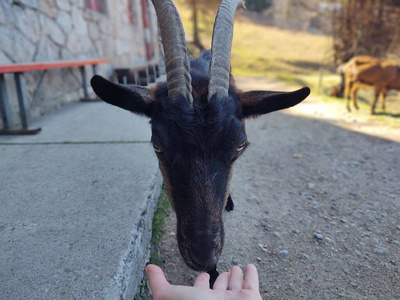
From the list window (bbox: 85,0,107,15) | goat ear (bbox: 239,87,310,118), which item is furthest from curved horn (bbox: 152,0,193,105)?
window (bbox: 85,0,107,15)

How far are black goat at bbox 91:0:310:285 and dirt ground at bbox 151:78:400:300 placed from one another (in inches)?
23.6

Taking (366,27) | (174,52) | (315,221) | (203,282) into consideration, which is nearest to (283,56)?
(366,27)

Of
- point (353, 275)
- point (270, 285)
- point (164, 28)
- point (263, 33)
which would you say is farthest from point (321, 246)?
point (263, 33)

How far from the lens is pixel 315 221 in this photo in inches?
128

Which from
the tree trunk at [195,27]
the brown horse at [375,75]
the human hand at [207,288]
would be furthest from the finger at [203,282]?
the tree trunk at [195,27]

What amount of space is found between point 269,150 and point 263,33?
33.0 meters

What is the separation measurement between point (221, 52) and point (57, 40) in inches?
205

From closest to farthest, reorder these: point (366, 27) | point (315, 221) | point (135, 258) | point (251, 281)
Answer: point (251, 281) → point (135, 258) → point (315, 221) → point (366, 27)

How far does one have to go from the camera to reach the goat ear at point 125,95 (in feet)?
6.93

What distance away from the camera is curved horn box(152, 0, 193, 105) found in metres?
2.15

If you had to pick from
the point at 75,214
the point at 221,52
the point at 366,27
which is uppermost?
the point at 366,27

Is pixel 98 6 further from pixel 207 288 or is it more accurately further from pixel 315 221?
pixel 207 288

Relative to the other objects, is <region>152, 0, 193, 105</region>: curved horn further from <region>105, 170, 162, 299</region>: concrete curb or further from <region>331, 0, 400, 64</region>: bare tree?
<region>331, 0, 400, 64</region>: bare tree

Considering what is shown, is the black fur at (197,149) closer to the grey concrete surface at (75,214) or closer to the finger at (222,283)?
the finger at (222,283)
